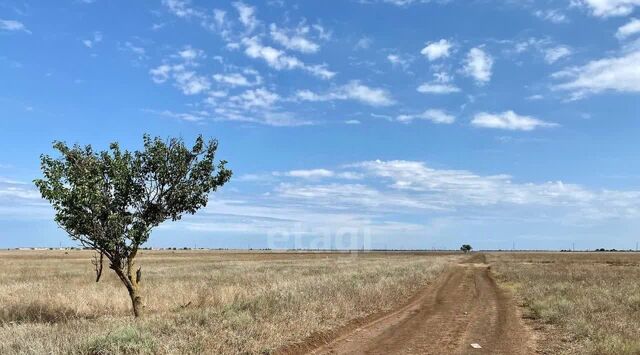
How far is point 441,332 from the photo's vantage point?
1468 centimetres

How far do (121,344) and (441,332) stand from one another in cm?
871

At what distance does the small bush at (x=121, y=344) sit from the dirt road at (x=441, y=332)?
12.4 ft

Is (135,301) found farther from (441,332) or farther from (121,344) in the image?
(441,332)

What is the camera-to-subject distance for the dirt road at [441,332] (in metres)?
12.3

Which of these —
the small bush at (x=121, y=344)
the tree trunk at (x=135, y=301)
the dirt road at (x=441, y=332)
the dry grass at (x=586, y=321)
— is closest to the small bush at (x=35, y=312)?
the tree trunk at (x=135, y=301)

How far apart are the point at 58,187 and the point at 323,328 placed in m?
9.10

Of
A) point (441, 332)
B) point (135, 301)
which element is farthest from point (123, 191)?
point (441, 332)

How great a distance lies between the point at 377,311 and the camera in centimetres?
1891

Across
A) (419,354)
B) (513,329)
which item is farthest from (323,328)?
(513,329)

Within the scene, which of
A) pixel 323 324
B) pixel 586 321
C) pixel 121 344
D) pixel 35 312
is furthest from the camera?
pixel 35 312

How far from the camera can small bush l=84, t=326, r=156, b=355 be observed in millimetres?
10172

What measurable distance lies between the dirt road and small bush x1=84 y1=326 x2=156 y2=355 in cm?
376

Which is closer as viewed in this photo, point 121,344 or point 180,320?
point 121,344

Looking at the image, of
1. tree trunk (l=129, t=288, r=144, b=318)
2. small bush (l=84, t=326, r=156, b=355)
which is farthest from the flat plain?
tree trunk (l=129, t=288, r=144, b=318)
